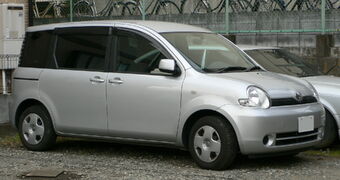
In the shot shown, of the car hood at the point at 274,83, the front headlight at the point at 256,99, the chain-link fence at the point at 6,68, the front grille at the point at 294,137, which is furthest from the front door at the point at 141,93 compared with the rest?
the chain-link fence at the point at 6,68

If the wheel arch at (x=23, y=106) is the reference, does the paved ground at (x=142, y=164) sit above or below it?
below

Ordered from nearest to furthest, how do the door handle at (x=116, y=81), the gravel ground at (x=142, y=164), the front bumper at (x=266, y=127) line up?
the front bumper at (x=266, y=127), the gravel ground at (x=142, y=164), the door handle at (x=116, y=81)

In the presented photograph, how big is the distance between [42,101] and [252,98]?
310 cm

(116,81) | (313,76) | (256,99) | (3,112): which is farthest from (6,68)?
(256,99)

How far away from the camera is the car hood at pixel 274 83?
735 centimetres

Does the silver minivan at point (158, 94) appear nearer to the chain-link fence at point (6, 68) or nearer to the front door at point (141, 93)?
the front door at point (141, 93)

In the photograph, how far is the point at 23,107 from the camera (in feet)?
30.2

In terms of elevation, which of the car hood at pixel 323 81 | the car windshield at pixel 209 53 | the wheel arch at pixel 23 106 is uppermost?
the car windshield at pixel 209 53

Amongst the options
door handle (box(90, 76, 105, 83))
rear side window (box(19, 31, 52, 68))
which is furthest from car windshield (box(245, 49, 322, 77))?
rear side window (box(19, 31, 52, 68))

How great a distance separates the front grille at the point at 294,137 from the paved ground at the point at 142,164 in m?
0.33

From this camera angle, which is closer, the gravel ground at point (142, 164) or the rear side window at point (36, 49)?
the gravel ground at point (142, 164)

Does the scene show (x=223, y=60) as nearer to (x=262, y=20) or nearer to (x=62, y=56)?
(x=62, y=56)

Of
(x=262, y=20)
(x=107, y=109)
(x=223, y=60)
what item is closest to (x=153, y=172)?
(x=107, y=109)

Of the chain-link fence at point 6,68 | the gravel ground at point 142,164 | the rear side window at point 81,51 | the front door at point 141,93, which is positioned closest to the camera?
the gravel ground at point 142,164
